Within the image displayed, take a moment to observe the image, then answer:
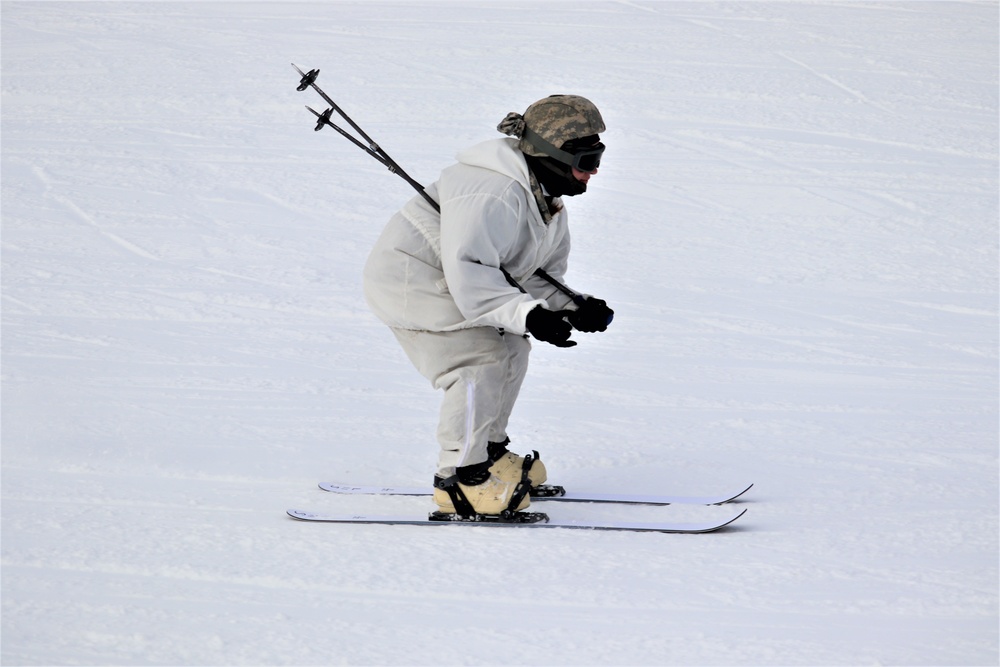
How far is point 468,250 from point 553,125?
0.47 m

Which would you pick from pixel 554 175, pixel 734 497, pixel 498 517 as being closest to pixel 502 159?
pixel 554 175

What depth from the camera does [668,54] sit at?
11.6m

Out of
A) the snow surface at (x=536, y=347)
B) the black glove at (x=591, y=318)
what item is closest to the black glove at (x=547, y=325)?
the black glove at (x=591, y=318)

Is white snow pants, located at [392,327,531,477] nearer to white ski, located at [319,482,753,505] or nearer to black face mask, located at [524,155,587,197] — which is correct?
white ski, located at [319,482,753,505]

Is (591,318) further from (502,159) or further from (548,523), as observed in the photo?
(548,523)

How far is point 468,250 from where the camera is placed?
3344mm

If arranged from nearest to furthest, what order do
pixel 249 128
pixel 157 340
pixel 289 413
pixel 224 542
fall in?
1. pixel 224 542
2. pixel 289 413
3. pixel 157 340
4. pixel 249 128

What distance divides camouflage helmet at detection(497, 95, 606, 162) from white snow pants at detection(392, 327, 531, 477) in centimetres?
58

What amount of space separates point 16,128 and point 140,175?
1.83 m

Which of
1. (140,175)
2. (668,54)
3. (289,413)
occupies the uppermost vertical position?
(668,54)

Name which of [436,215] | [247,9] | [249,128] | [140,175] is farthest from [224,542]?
[247,9]

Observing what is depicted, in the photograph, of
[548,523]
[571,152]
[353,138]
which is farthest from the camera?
[353,138]

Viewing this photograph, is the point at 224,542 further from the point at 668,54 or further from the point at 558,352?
the point at 668,54

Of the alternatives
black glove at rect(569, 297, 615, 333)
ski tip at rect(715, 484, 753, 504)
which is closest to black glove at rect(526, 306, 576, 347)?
black glove at rect(569, 297, 615, 333)
